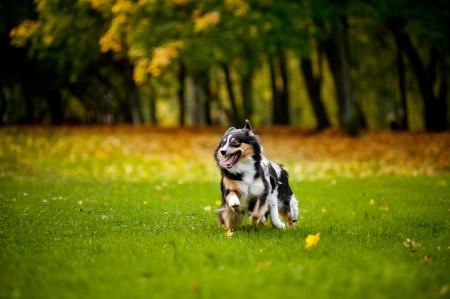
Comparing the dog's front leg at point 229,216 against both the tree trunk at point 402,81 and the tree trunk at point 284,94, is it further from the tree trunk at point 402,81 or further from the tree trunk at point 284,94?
the tree trunk at point 284,94

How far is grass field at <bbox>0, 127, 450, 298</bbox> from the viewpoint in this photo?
191 inches

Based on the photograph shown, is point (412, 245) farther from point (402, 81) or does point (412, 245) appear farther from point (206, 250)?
point (402, 81)

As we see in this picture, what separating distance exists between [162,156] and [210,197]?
918 centimetres

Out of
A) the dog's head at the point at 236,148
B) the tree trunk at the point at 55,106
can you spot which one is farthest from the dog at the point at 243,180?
the tree trunk at the point at 55,106

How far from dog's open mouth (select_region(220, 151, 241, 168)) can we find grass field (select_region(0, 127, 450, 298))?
106cm

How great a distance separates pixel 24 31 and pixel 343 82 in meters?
16.0

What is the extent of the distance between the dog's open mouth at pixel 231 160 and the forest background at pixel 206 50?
1193cm

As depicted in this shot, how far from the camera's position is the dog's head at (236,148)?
7453 mm

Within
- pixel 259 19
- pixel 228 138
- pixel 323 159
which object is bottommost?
pixel 323 159

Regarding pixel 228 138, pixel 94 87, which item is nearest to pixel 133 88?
pixel 94 87

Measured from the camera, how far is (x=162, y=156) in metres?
20.6

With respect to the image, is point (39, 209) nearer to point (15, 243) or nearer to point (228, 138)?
point (15, 243)

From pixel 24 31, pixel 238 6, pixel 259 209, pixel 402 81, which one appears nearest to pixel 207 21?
pixel 238 6

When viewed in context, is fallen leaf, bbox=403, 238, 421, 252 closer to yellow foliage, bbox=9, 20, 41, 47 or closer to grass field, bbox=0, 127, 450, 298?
grass field, bbox=0, 127, 450, 298
